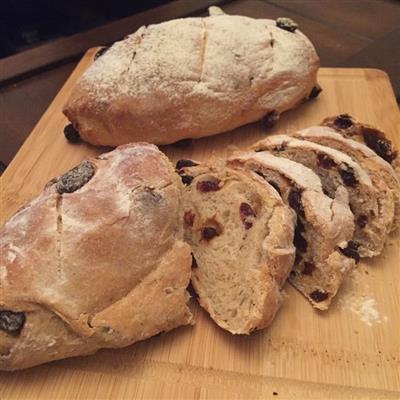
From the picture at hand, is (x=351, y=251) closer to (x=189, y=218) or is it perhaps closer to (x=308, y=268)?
(x=308, y=268)

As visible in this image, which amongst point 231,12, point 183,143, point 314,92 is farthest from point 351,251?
point 231,12

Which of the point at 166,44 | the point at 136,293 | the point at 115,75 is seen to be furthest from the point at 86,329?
the point at 166,44

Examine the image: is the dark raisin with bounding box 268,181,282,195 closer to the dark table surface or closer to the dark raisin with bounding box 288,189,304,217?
the dark raisin with bounding box 288,189,304,217

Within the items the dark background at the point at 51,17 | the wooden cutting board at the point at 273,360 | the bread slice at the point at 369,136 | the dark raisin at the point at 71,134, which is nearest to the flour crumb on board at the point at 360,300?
the wooden cutting board at the point at 273,360

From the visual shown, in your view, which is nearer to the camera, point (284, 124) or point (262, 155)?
point (262, 155)

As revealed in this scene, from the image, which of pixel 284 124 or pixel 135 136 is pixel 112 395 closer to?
pixel 135 136

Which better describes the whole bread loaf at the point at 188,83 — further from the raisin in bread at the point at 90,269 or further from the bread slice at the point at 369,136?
the raisin in bread at the point at 90,269
